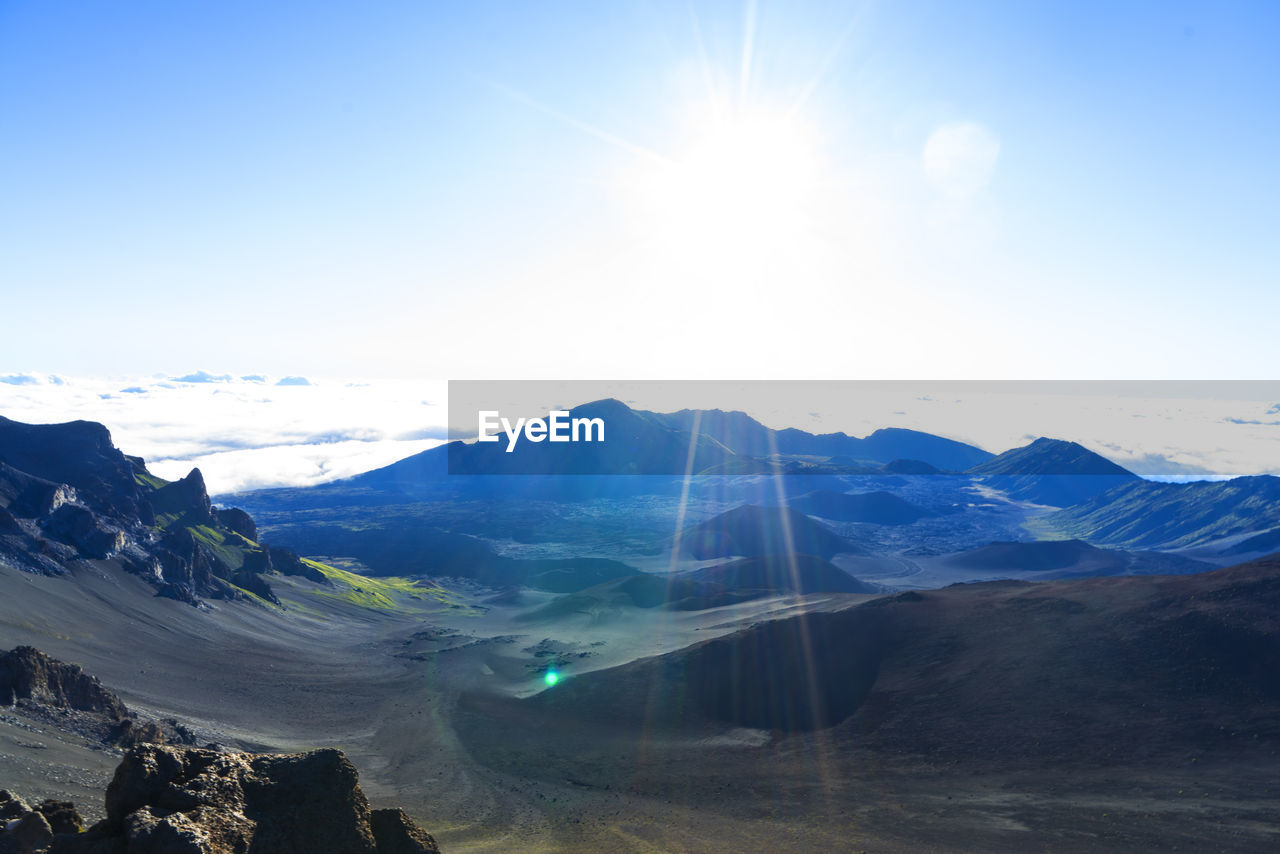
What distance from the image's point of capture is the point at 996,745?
2056 inches

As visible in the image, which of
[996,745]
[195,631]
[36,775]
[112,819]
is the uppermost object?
[112,819]

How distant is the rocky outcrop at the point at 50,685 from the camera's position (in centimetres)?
5221

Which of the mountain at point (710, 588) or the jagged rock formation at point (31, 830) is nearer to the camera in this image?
the jagged rock formation at point (31, 830)

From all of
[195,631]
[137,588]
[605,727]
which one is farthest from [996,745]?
[137,588]

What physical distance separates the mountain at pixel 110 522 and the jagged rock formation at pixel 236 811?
99330 millimetres

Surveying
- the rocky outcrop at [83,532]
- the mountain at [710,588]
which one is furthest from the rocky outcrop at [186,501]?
the mountain at [710,588]

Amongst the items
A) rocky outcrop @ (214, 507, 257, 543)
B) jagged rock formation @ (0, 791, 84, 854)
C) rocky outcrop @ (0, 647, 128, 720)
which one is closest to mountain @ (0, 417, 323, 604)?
rocky outcrop @ (214, 507, 257, 543)

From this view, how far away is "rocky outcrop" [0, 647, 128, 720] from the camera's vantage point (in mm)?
52209

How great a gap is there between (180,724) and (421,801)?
2588cm

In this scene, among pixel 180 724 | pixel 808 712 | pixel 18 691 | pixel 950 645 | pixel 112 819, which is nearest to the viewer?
pixel 112 819

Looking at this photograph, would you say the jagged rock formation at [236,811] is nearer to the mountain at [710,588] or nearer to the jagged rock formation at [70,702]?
the jagged rock formation at [70,702]

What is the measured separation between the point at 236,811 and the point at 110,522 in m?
122

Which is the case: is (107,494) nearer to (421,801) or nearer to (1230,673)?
(421,801)

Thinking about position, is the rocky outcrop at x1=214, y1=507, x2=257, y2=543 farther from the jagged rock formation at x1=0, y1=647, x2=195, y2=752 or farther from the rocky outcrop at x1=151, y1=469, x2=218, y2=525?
the jagged rock formation at x1=0, y1=647, x2=195, y2=752
